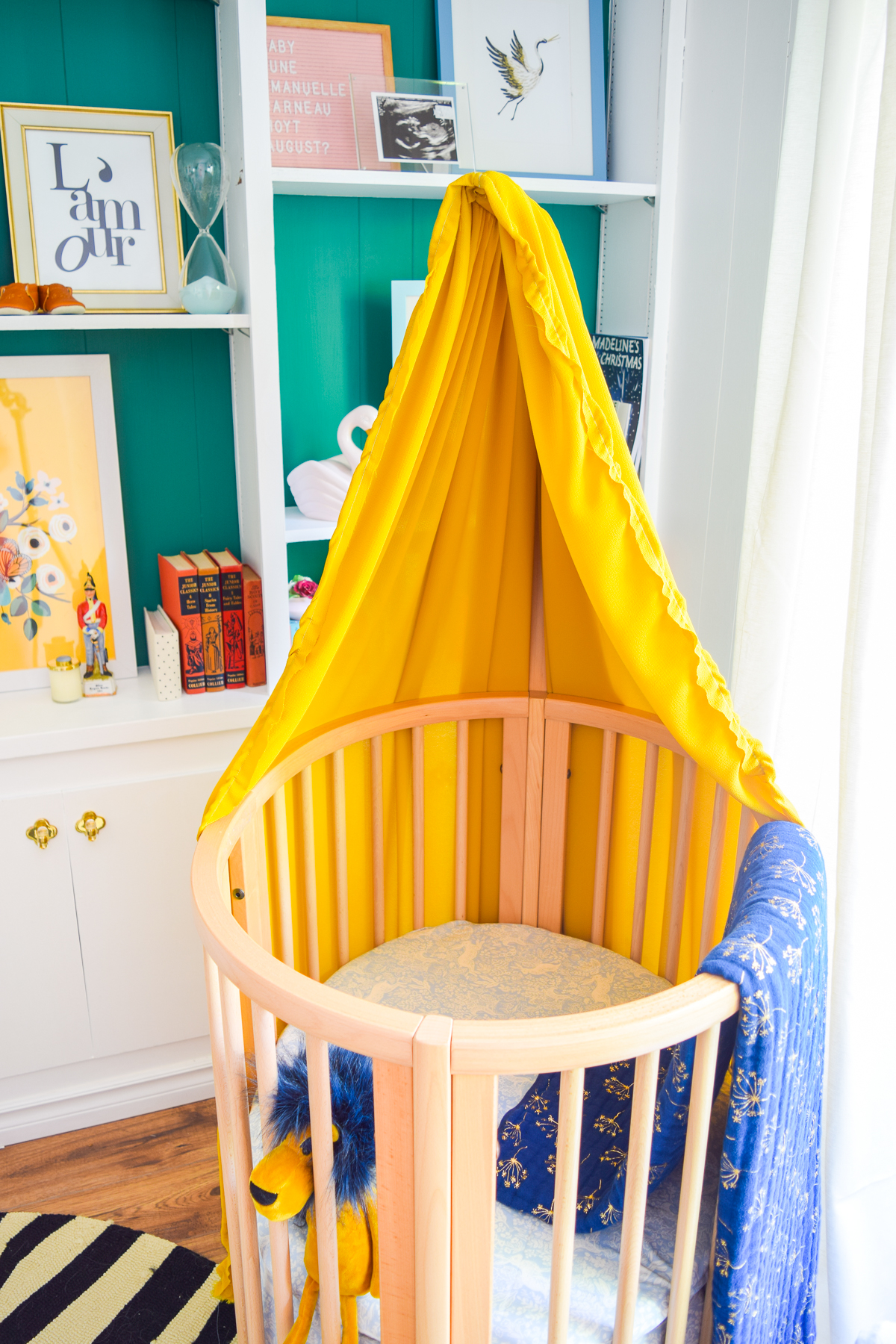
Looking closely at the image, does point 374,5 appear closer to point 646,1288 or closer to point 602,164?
point 602,164

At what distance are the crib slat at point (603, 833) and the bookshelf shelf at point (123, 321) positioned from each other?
0.95 m

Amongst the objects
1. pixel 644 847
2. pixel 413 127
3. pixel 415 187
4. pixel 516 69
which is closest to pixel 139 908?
pixel 644 847

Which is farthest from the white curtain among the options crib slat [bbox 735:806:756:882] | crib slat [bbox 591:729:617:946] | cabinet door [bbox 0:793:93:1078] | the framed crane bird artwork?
cabinet door [bbox 0:793:93:1078]

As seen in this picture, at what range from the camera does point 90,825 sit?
185 cm

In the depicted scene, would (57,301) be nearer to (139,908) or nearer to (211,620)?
(211,620)

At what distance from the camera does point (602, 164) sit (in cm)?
200

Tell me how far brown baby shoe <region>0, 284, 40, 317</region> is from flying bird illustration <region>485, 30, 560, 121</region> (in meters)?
0.94

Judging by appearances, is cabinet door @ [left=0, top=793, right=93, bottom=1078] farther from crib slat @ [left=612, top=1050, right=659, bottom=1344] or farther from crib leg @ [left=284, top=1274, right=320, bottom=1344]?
crib slat @ [left=612, top=1050, right=659, bottom=1344]

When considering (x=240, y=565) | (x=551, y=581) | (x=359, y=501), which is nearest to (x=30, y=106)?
(x=240, y=565)

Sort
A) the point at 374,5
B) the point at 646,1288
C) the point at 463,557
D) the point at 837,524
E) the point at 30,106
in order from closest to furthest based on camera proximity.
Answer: the point at 646,1288 → the point at 837,524 → the point at 463,557 → the point at 30,106 → the point at 374,5

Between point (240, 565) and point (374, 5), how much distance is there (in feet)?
3.55

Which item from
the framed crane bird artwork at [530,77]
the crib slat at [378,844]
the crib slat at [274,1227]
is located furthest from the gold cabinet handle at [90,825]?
the framed crane bird artwork at [530,77]

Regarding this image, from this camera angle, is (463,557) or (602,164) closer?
(463,557)

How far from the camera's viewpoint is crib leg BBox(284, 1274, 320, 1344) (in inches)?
45.4
